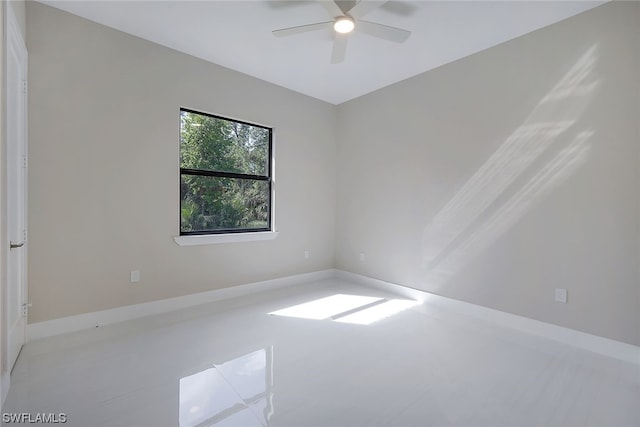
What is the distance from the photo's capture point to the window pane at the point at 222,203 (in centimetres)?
326

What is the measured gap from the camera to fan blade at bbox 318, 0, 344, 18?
207cm

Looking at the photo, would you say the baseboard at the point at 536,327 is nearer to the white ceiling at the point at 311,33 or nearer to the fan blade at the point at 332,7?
A: the white ceiling at the point at 311,33

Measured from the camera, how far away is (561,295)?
249 centimetres

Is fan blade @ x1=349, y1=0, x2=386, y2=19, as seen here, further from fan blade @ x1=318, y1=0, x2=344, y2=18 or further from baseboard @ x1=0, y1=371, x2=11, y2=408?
baseboard @ x1=0, y1=371, x2=11, y2=408

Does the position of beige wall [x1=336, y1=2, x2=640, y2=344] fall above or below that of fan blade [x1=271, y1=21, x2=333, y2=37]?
below

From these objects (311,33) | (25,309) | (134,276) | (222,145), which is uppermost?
(311,33)

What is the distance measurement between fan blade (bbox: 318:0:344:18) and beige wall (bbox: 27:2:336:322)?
5.65ft

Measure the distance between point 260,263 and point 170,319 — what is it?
124cm

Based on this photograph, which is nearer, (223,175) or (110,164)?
(110,164)

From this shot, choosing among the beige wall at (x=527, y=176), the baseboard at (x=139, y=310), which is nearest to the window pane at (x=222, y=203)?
the baseboard at (x=139, y=310)

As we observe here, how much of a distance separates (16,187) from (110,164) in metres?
0.73

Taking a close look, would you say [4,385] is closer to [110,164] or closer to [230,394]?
[230,394]

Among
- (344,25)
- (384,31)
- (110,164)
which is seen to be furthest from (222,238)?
(384,31)

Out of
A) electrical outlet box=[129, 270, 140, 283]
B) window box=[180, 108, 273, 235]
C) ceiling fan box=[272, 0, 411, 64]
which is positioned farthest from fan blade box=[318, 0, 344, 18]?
electrical outlet box=[129, 270, 140, 283]
